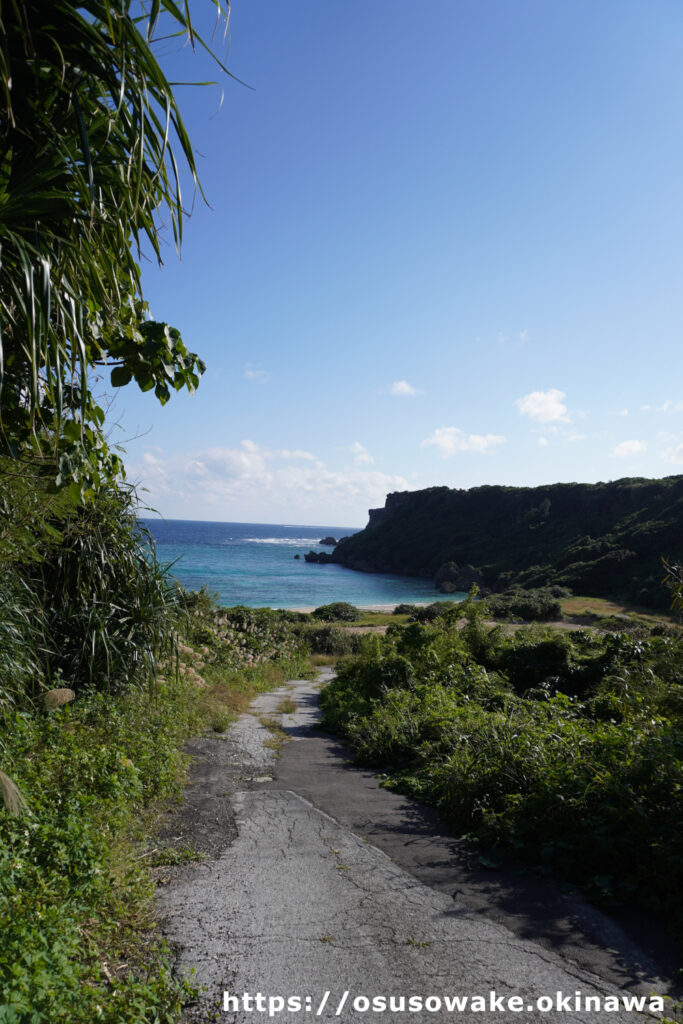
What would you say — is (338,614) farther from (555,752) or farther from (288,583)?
(288,583)

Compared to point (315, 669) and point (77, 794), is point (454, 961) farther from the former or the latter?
point (315, 669)

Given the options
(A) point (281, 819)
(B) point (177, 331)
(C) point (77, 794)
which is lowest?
(A) point (281, 819)

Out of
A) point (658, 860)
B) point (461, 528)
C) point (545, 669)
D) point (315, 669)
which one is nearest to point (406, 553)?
point (461, 528)

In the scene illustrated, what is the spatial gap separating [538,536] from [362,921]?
7466 centimetres

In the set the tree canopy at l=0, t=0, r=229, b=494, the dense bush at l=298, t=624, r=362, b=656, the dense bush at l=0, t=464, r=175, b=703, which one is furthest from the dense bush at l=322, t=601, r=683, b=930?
the dense bush at l=298, t=624, r=362, b=656

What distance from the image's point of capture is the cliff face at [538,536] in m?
45.1

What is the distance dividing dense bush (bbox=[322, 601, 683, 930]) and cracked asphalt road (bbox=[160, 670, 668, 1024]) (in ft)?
1.29

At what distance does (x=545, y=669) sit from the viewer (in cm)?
1020

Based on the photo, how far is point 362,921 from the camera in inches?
133

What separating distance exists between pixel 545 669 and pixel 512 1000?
8000 mm

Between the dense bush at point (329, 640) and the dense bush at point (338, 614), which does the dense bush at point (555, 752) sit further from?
the dense bush at point (338, 614)

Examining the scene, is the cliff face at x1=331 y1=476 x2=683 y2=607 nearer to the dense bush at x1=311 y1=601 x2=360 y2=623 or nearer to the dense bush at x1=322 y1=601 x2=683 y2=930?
the dense bush at x1=311 y1=601 x2=360 y2=623

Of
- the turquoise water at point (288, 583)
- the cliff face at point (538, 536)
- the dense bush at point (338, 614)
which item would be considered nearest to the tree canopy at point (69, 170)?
the dense bush at point (338, 614)

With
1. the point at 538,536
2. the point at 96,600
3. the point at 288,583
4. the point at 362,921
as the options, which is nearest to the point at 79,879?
the point at 362,921
